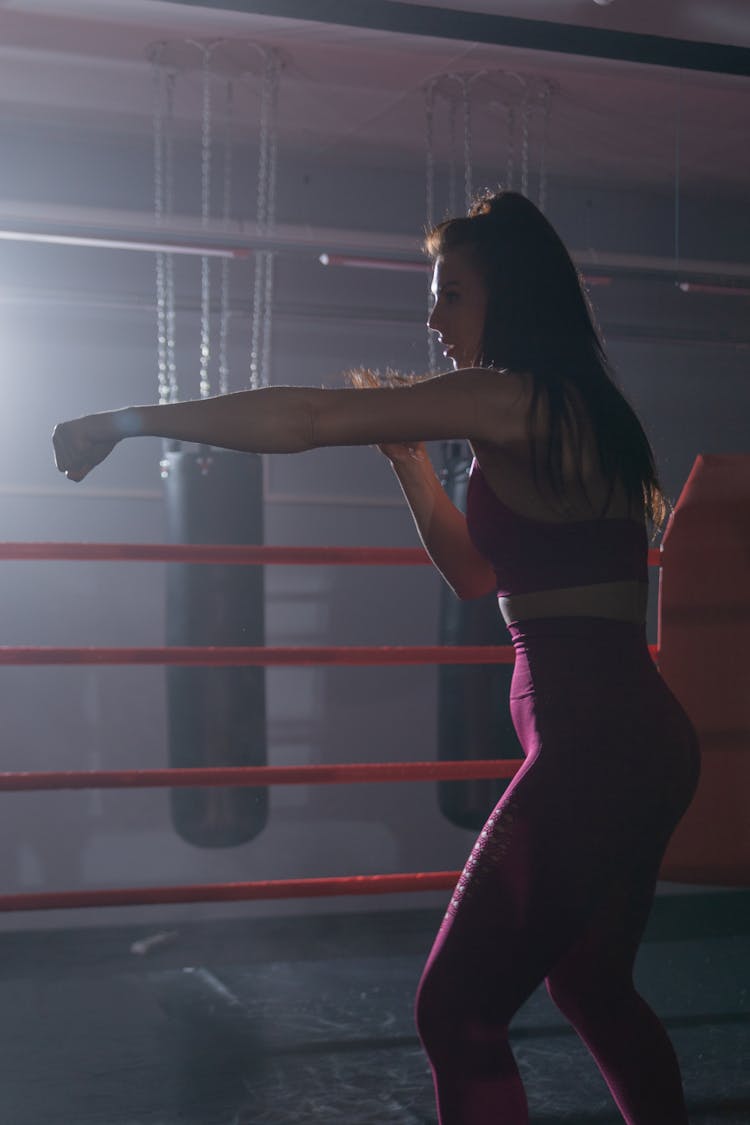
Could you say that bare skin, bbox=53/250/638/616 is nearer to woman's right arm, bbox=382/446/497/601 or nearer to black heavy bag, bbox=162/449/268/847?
woman's right arm, bbox=382/446/497/601

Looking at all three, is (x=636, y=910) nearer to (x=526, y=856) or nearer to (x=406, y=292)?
(x=526, y=856)

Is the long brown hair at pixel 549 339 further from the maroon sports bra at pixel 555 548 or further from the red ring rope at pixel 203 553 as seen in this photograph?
the red ring rope at pixel 203 553

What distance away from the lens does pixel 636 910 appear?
1084 millimetres

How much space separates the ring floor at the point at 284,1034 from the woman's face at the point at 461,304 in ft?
4.37

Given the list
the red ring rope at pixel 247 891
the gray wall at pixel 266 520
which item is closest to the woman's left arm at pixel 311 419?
the red ring rope at pixel 247 891

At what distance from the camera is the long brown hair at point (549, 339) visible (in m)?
1.05

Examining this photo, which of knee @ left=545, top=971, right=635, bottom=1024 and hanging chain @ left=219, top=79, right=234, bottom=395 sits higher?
hanging chain @ left=219, top=79, right=234, bottom=395

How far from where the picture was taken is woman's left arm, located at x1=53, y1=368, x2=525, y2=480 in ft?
3.27

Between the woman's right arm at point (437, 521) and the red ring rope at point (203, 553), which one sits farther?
the red ring rope at point (203, 553)

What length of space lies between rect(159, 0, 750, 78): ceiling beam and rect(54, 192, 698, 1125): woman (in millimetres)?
1044

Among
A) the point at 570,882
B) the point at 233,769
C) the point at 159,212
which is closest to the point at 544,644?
the point at 570,882

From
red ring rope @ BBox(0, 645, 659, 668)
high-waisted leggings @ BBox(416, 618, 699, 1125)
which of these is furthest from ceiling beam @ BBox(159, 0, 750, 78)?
high-waisted leggings @ BBox(416, 618, 699, 1125)

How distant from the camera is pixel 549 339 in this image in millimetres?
1117

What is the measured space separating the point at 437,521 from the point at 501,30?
1250mm
